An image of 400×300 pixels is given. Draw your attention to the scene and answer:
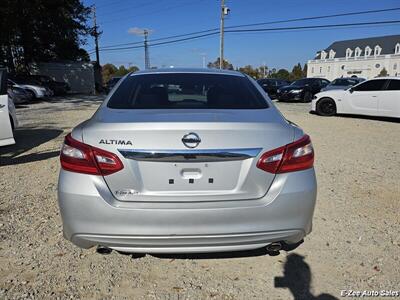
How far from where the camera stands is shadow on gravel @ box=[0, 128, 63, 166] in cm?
634

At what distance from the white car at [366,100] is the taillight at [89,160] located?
1149 centimetres

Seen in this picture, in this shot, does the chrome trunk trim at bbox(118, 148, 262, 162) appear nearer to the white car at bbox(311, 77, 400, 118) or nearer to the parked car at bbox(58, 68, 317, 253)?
the parked car at bbox(58, 68, 317, 253)

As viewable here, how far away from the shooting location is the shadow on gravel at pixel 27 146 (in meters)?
6.34

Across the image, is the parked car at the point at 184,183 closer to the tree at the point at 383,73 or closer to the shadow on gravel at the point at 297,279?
the shadow on gravel at the point at 297,279

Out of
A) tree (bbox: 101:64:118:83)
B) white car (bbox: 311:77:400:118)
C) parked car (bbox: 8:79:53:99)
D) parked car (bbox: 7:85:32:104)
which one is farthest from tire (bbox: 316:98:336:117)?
tree (bbox: 101:64:118:83)

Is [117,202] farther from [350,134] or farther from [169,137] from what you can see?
[350,134]

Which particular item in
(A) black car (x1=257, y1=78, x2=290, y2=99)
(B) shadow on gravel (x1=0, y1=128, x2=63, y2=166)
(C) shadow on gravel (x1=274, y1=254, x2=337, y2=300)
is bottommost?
(B) shadow on gravel (x1=0, y1=128, x2=63, y2=166)

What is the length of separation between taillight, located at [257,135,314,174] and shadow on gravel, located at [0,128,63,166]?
17.2 feet

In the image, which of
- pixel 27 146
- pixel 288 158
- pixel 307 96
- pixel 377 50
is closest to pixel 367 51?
pixel 377 50

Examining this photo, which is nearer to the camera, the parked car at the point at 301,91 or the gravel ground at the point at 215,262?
the gravel ground at the point at 215,262

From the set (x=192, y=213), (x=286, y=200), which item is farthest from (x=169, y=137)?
(x=286, y=200)

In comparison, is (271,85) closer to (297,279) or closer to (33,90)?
(33,90)

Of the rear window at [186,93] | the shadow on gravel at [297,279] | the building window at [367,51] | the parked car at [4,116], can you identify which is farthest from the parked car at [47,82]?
the building window at [367,51]

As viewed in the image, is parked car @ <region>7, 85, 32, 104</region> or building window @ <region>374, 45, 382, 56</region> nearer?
parked car @ <region>7, 85, 32, 104</region>
